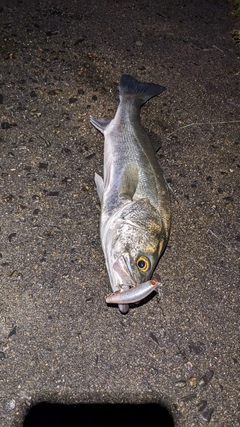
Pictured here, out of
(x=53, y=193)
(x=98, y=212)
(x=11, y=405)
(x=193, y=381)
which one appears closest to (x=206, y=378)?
(x=193, y=381)

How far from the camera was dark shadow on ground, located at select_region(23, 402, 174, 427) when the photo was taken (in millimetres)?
2943

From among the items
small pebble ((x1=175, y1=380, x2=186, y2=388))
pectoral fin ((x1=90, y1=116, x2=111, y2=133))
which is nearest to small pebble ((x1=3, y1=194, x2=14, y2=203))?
pectoral fin ((x1=90, y1=116, x2=111, y2=133))

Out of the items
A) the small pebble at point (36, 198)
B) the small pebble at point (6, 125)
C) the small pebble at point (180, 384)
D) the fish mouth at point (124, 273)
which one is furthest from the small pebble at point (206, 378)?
the small pebble at point (6, 125)

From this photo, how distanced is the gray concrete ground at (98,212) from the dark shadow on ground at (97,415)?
56mm

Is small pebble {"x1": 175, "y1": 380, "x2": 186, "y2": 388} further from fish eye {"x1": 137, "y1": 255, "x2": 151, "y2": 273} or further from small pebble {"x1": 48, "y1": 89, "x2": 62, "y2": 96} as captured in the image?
small pebble {"x1": 48, "y1": 89, "x2": 62, "y2": 96}

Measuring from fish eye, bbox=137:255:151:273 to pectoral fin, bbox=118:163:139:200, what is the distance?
56 centimetres

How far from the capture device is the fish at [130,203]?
307cm

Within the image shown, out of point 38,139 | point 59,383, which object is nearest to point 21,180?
point 38,139

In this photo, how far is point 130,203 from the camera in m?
3.47

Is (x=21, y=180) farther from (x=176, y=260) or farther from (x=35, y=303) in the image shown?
(x=176, y=260)

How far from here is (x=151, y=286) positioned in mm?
2684

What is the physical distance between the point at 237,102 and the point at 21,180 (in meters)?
2.53

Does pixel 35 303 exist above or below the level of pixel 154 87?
below

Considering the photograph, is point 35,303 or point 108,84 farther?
point 108,84
